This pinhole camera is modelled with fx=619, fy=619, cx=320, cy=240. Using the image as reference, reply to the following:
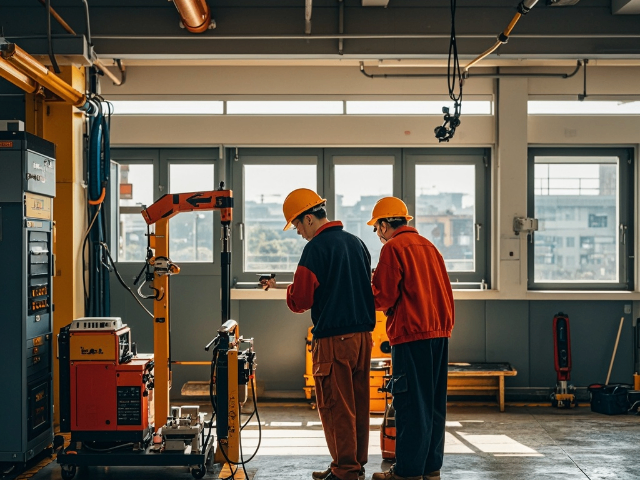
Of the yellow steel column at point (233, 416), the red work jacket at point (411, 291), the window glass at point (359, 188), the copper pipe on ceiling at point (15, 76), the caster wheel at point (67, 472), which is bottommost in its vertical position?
the caster wheel at point (67, 472)

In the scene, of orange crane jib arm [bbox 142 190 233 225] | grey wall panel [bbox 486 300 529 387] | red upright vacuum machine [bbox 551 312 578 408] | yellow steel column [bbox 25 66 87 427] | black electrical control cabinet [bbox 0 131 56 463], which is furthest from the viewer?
grey wall panel [bbox 486 300 529 387]

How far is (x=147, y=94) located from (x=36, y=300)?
9.06 ft

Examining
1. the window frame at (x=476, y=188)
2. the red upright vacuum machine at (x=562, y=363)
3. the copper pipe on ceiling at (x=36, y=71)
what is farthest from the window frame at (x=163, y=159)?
the red upright vacuum machine at (x=562, y=363)

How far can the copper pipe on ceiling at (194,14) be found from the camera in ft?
13.6

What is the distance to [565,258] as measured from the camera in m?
6.58

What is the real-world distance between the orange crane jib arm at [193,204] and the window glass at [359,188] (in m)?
2.37

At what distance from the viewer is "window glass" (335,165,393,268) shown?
6.55m

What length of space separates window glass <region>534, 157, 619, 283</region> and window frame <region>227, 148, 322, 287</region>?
235cm

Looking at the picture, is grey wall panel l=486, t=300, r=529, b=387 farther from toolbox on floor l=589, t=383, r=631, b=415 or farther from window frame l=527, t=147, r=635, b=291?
toolbox on floor l=589, t=383, r=631, b=415

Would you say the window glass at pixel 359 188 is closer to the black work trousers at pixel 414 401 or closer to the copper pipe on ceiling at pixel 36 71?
the copper pipe on ceiling at pixel 36 71

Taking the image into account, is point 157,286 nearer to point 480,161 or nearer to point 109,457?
point 109,457

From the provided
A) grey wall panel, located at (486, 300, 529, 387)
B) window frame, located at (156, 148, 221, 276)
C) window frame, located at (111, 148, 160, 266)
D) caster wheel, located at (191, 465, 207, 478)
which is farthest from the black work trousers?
window frame, located at (111, 148, 160, 266)

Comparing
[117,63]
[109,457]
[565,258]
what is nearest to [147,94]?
[117,63]

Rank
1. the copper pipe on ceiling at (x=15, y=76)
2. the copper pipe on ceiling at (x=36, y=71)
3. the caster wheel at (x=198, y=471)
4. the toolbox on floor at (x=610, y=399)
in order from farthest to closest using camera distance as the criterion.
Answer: the toolbox on floor at (x=610, y=399) → the caster wheel at (x=198, y=471) → the copper pipe on ceiling at (x=15, y=76) → the copper pipe on ceiling at (x=36, y=71)
